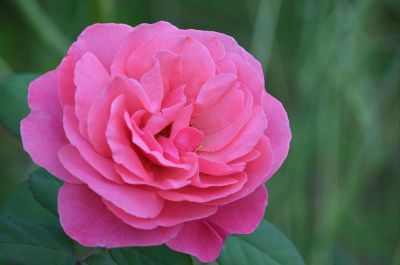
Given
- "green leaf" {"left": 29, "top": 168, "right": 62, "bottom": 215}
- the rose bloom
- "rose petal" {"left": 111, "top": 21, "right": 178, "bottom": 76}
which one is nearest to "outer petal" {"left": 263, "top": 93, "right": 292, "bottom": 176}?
the rose bloom

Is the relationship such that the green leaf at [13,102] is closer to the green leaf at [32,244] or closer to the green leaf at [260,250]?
the green leaf at [32,244]

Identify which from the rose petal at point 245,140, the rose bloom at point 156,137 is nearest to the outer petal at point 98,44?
the rose bloom at point 156,137

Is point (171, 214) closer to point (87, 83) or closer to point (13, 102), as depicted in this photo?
point (87, 83)

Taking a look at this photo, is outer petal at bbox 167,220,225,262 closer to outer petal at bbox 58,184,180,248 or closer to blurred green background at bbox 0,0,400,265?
outer petal at bbox 58,184,180,248

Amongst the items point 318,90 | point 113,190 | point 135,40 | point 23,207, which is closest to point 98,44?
point 135,40

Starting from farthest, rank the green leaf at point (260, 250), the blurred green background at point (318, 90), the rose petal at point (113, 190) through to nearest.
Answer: the blurred green background at point (318, 90)
the green leaf at point (260, 250)
the rose petal at point (113, 190)

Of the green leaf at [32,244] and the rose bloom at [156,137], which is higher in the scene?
the rose bloom at [156,137]

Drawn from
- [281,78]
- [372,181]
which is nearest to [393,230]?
[372,181]
